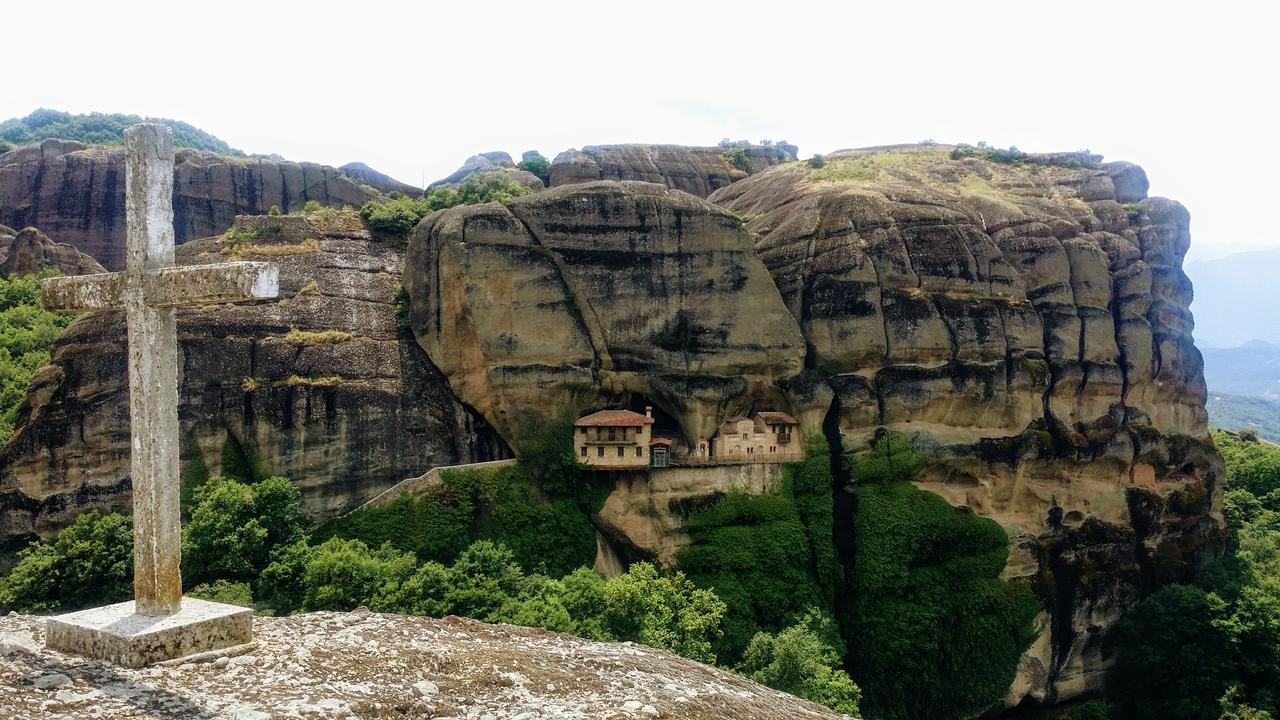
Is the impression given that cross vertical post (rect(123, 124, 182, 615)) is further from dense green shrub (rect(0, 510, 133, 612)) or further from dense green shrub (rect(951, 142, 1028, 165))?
dense green shrub (rect(951, 142, 1028, 165))

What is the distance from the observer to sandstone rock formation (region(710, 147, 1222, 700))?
41.1 m

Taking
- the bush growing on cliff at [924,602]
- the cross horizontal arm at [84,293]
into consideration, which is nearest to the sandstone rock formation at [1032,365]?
the bush growing on cliff at [924,602]

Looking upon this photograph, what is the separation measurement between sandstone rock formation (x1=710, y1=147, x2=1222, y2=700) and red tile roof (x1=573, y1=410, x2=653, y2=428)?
306 inches

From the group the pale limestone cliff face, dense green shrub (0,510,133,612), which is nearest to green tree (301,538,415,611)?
dense green shrub (0,510,133,612)

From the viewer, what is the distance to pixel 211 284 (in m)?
13.9

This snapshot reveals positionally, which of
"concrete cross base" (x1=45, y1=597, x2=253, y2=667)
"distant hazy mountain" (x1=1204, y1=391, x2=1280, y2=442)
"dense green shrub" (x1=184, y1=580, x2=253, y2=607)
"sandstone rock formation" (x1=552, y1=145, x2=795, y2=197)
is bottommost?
"distant hazy mountain" (x1=1204, y1=391, x2=1280, y2=442)

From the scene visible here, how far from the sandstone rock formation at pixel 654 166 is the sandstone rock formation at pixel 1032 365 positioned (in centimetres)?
2313

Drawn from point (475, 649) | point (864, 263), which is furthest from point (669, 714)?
point (864, 263)

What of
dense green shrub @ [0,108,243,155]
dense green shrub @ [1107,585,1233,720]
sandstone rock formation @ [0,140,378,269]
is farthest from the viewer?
dense green shrub @ [0,108,243,155]

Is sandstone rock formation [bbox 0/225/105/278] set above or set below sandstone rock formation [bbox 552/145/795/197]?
below

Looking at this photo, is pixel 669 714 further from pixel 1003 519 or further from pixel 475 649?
pixel 1003 519

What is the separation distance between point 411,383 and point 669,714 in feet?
87.4

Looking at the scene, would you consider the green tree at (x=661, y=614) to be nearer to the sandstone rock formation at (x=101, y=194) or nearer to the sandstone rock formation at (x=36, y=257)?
the sandstone rock formation at (x=36, y=257)

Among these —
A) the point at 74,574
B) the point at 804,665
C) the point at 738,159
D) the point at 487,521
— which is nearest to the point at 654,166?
the point at 738,159
